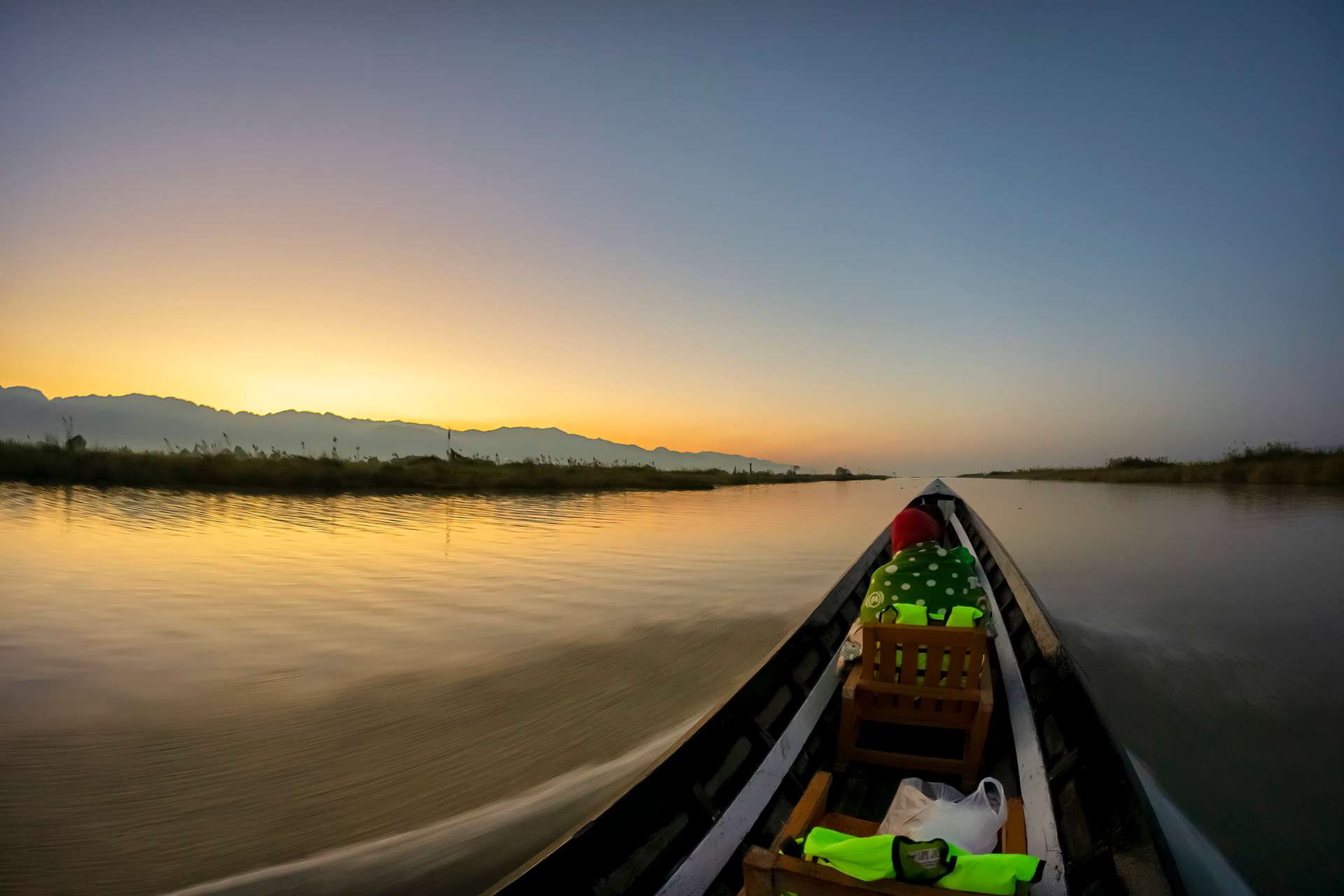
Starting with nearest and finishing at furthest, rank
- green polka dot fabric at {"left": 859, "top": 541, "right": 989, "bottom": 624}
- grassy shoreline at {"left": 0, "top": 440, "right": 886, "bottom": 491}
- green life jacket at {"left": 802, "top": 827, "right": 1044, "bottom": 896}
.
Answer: green life jacket at {"left": 802, "top": 827, "right": 1044, "bottom": 896}
green polka dot fabric at {"left": 859, "top": 541, "right": 989, "bottom": 624}
grassy shoreline at {"left": 0, "top": 440, "right": 886, "bottom": 491}

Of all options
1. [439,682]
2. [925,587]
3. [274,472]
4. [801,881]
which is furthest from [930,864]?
[274,472]

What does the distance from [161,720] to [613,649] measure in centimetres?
345

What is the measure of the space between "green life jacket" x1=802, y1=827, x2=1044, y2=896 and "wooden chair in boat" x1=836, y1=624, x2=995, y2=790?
5.35ft

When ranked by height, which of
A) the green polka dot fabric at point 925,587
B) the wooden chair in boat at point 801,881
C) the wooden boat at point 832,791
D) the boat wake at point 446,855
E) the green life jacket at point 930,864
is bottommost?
the boat wake at point 446,855

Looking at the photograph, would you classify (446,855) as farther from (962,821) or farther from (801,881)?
(962,821)

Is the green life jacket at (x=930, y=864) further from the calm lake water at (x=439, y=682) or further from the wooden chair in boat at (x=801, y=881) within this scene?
the calm lake water at (x=439, y=682)

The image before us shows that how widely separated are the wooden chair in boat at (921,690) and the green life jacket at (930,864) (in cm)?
163

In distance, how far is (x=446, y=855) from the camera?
9.52ft

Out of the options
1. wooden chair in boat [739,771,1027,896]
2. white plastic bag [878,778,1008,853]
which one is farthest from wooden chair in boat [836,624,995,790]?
wooden chair in boat [739,771,1027,896]

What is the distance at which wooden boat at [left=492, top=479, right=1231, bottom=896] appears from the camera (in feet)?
5.56

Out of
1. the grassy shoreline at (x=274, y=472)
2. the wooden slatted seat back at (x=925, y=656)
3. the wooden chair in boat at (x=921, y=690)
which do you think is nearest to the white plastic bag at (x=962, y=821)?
the wooden chair in boat at (x=921, y=690)

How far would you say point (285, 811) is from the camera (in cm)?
310

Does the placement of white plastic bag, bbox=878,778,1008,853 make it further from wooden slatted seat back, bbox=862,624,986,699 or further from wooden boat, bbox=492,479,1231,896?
wooden slatted seat back, bbox=862,624,986,699

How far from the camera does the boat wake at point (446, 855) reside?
2.63m
